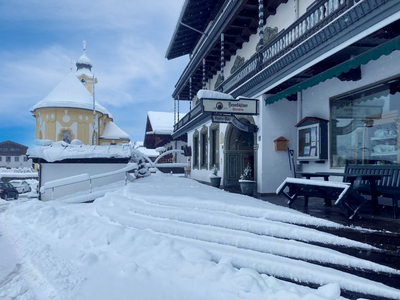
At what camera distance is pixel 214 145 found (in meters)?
16.3

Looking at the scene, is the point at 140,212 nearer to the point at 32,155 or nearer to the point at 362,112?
the point at 362,112

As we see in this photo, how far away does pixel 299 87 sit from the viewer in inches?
321

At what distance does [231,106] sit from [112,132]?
37.4 meters

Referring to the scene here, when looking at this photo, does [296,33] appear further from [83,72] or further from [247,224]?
[83,72]

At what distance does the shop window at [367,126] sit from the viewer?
6.65 meters

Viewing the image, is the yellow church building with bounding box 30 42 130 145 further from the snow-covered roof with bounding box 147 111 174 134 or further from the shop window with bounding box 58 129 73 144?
the snow-covered roof with bounding box 147 111 174 134

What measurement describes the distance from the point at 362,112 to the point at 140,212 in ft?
20.1

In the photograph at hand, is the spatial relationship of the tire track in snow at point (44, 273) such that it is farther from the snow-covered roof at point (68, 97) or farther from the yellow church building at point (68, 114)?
the snow-covered roof at point (68, 97)

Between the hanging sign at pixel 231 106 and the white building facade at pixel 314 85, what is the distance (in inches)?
10.0

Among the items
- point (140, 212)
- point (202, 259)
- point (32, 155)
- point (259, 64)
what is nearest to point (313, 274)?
point (202, 259)

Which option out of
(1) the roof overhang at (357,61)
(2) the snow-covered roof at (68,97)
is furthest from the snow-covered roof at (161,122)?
(1) the roof overhang at (357,61)

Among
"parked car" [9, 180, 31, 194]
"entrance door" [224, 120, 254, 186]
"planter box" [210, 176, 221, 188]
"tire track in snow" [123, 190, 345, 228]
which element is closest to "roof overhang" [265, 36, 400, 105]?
"tire track in snow" [123, 190, 345, 228]

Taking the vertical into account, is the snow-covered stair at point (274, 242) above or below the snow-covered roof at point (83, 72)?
below

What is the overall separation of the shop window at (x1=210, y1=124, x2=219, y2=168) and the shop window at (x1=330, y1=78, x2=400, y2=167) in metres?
7.61
